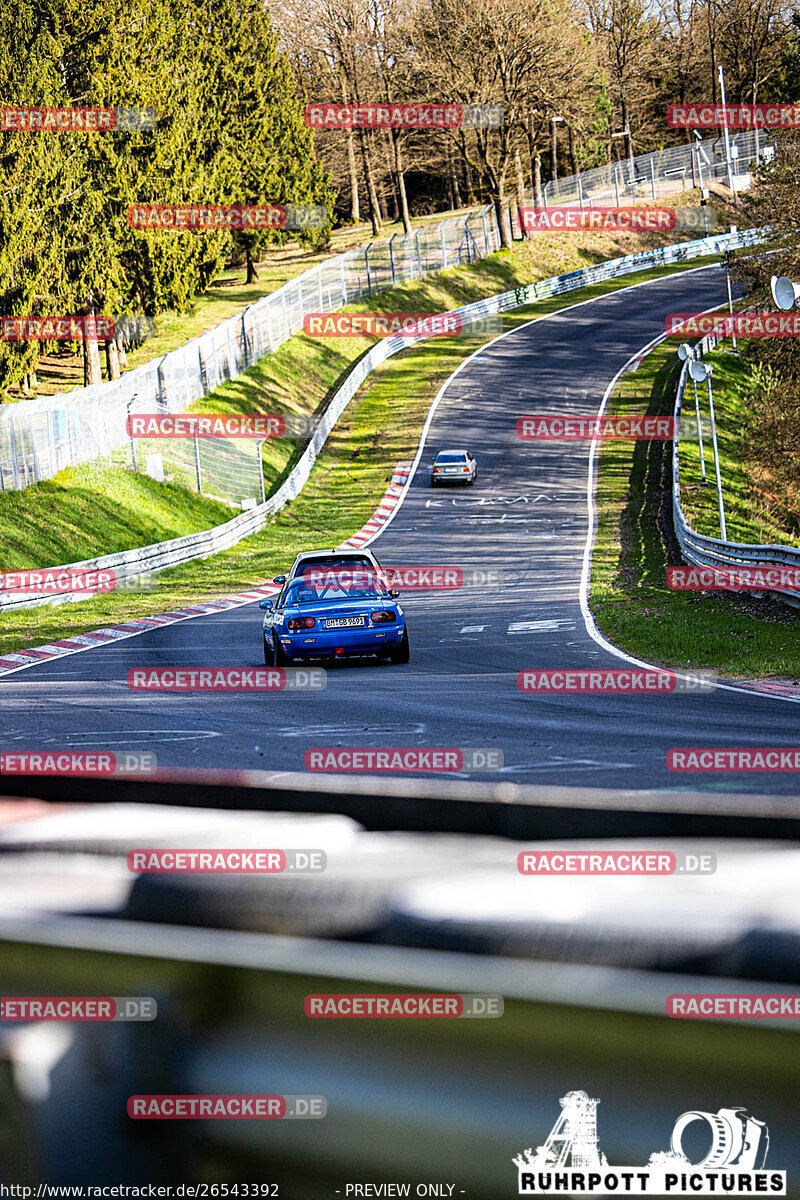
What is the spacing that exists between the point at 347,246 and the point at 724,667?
3055 inches

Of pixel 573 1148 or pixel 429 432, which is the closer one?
pixel 573 1148

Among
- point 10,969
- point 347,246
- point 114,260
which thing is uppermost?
point 347,246

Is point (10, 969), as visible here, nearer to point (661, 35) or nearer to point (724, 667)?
point (724, 667)

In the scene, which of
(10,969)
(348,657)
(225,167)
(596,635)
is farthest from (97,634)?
(225,167)

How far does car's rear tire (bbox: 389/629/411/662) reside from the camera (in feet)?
55.4

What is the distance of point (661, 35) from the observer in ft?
382

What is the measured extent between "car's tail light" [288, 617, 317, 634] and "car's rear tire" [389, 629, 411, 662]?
46.3 inches

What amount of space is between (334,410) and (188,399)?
428 inches
